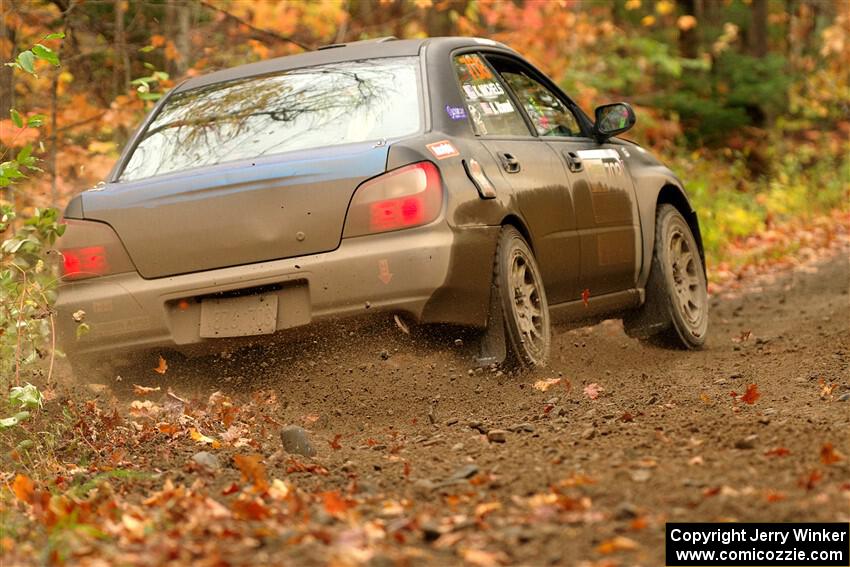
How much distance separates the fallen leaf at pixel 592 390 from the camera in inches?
244

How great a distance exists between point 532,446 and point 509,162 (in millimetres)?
1900

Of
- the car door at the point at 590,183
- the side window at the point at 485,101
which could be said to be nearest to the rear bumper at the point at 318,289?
the side window at the point at 485,101

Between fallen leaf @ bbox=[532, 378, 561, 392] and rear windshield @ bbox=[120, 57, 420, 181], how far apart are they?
1249mm

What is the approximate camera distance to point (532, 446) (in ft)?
16.3

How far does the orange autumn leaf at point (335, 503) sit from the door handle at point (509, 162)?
2.48 metres

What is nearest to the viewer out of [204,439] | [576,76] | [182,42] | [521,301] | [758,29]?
[204,439]

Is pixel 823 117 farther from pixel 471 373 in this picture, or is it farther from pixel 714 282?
pixel 471 373

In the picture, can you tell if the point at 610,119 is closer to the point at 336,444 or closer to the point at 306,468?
the point at 336,444

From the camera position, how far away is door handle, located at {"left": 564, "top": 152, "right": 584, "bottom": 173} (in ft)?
23.8

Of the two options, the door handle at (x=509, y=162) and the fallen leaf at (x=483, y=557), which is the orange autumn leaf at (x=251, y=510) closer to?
the fallen leaf at (x=483, y=557)

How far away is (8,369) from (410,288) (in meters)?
2.01

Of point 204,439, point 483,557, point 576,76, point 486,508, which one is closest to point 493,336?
point 204,439

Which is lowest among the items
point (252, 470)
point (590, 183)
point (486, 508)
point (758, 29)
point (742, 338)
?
point (758, 29)

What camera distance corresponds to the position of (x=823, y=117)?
2667 centimetres
